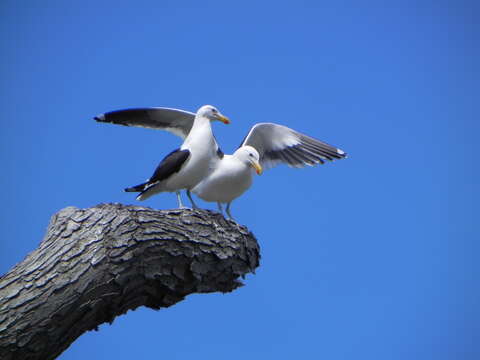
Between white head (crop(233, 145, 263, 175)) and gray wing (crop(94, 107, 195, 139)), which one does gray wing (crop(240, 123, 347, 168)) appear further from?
Answer: white head (crop(233, 145, 263, 175))

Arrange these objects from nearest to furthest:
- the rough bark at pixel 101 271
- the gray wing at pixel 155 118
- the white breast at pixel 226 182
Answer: the rough bark at pixel 101 271
the white breast at pixel 226 182
the gray wing at pixel 155 118

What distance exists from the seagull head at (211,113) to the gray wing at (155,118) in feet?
1.91

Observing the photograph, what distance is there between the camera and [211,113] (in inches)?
351

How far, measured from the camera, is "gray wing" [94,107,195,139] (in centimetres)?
959

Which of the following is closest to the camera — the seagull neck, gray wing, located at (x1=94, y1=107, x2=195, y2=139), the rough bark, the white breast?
the rough bark

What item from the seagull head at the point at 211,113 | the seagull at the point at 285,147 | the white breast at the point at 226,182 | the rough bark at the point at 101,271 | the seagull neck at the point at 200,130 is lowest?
the rough bark at the point at 101,271

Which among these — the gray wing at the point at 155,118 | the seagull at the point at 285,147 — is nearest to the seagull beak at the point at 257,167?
the seagull at the point at 285,147

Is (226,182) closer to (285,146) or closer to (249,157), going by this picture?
(249,157)

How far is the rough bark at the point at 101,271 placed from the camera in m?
5.73

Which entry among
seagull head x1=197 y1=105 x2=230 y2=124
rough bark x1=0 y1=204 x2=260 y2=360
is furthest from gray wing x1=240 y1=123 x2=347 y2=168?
rough bark x1=0 y1=204 x2=260 y2=360

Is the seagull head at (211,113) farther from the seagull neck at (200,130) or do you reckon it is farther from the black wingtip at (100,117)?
the black wingtip at (100,117)

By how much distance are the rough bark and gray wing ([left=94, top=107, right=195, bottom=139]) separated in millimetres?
2963

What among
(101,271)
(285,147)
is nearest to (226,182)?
(285,147)

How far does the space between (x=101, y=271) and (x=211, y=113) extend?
3522mm
